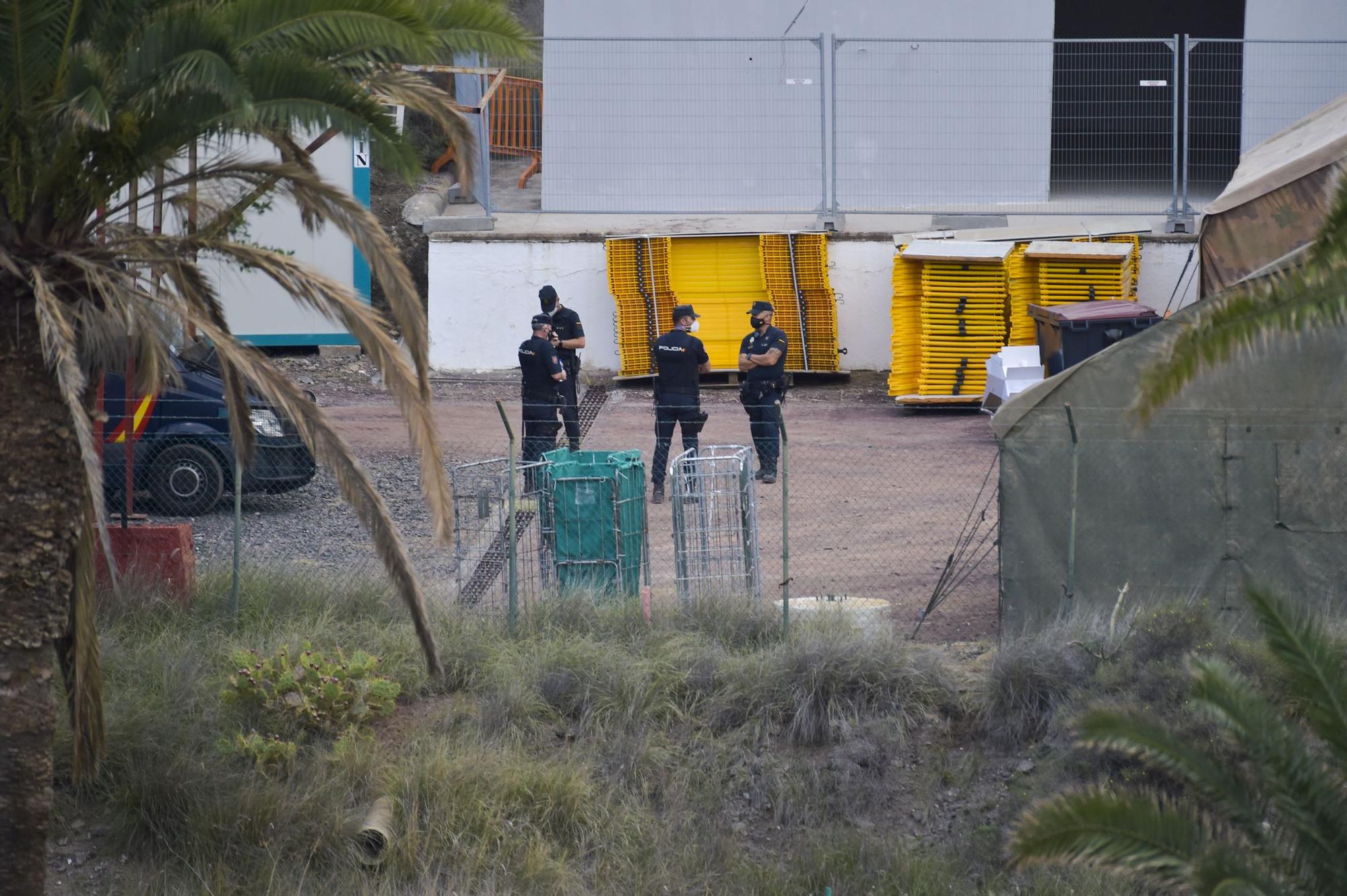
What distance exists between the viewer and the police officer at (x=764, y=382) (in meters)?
13.0

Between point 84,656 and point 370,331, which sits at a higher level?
point 370,331

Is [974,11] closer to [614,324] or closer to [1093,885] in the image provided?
[614,324]

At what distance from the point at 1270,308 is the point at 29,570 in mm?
5227

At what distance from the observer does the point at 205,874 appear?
288 inches

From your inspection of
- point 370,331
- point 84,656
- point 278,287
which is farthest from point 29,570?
point 278,287

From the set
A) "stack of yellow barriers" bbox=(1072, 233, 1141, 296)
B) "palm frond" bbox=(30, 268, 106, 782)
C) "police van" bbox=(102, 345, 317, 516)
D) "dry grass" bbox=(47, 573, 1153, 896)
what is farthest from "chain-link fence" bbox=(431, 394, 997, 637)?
"stack of yellow barriers" bbox=(1072, 233, 1141, 296)

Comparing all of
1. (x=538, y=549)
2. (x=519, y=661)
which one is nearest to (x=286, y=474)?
(x=538, y=549)

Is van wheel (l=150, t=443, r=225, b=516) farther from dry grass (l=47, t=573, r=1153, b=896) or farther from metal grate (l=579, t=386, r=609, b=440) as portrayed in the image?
metal grate (l=579, t=386, r=609, b=440)

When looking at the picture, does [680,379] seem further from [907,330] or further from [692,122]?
[692,122]

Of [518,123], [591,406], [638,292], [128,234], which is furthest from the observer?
[518,123]

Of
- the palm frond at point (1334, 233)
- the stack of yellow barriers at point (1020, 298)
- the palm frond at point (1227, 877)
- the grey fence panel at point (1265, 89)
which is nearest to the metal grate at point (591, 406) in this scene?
the stack of yellow barriers at point (1020, 298)

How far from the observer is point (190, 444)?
11305 millimetres

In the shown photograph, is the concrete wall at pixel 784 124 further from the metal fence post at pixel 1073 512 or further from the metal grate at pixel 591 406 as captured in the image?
the metal fence post at pixel 1073 512

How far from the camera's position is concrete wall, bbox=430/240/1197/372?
1881 centimetres
